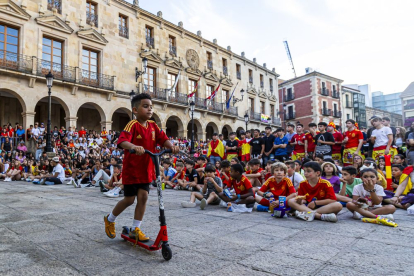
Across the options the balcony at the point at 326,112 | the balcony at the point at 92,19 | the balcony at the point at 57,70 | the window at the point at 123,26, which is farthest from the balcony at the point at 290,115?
the balcony at the point at 57,70

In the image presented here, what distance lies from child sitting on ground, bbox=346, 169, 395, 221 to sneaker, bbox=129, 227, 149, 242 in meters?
3.22

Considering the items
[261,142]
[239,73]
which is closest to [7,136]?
[261,142]

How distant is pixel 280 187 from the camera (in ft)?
16.7

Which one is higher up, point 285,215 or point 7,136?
point 7,136

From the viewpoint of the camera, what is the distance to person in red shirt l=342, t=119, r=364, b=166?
24.5 feet

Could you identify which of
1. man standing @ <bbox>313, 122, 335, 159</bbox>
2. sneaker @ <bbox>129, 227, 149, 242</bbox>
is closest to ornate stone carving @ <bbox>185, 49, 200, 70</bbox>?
man standing @ <bbox>313, 122, 335, 159</bbox>

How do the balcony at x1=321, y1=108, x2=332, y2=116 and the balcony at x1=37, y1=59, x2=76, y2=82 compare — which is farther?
the balcony at x1=321, y1=108, x2=332, y2=116

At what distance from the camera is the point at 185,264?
2.37 metres

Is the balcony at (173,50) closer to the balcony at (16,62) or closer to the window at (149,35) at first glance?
the window at (149,35)

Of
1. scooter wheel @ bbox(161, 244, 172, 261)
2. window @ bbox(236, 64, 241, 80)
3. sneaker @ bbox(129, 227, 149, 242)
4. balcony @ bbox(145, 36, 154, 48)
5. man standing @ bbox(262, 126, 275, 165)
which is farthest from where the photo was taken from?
window @ bbox(236, 64, 241, 80)

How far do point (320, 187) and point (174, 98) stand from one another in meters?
19.9

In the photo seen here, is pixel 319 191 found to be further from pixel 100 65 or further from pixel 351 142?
pixel 100 65

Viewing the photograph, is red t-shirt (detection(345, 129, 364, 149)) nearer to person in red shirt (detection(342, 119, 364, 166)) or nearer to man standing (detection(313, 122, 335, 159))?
person in red shirt (detection(342, 119, 364, 166))

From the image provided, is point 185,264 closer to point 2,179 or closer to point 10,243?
point 10,243
